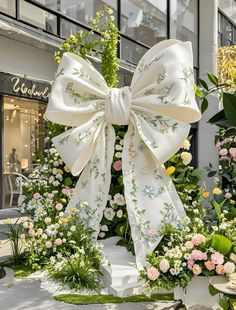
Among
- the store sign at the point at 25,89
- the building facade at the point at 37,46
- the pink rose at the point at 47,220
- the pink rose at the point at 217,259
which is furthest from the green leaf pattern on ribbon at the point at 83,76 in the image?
the store sign at the point at 25,89

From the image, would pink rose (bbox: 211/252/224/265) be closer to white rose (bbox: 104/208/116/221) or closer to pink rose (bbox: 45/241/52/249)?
white rose (bbox: 104/208/116/221)

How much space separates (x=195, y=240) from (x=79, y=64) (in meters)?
2.06

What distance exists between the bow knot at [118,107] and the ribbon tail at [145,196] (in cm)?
14

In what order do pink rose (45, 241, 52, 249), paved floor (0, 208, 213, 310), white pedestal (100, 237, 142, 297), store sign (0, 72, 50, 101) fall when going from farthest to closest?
store sign (0, 72, 50, 101), pink rose (45, 241, 52, 249), white pedestal (100, 237, 142, 297), paved floor (0, 208, 213, 310)

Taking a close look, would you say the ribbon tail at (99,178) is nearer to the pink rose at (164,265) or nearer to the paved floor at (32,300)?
the paved floor at (32,300)

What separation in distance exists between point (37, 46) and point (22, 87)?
3.31 feet

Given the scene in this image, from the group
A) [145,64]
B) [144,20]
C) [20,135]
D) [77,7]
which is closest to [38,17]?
[77,7]

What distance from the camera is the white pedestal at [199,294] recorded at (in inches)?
125

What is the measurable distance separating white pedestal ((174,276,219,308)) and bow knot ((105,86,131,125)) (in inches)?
62.6

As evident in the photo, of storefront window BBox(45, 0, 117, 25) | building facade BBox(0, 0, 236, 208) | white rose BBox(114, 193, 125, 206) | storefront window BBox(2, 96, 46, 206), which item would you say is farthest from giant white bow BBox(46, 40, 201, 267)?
storefront window BBox(45, 0, 117, 25)

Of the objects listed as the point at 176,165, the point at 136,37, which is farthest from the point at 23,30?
the point at 176,165

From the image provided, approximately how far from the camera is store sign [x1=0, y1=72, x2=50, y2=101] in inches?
386

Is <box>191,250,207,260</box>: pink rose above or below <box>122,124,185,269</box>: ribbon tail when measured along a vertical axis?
below

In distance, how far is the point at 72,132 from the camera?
4160 millimetres
